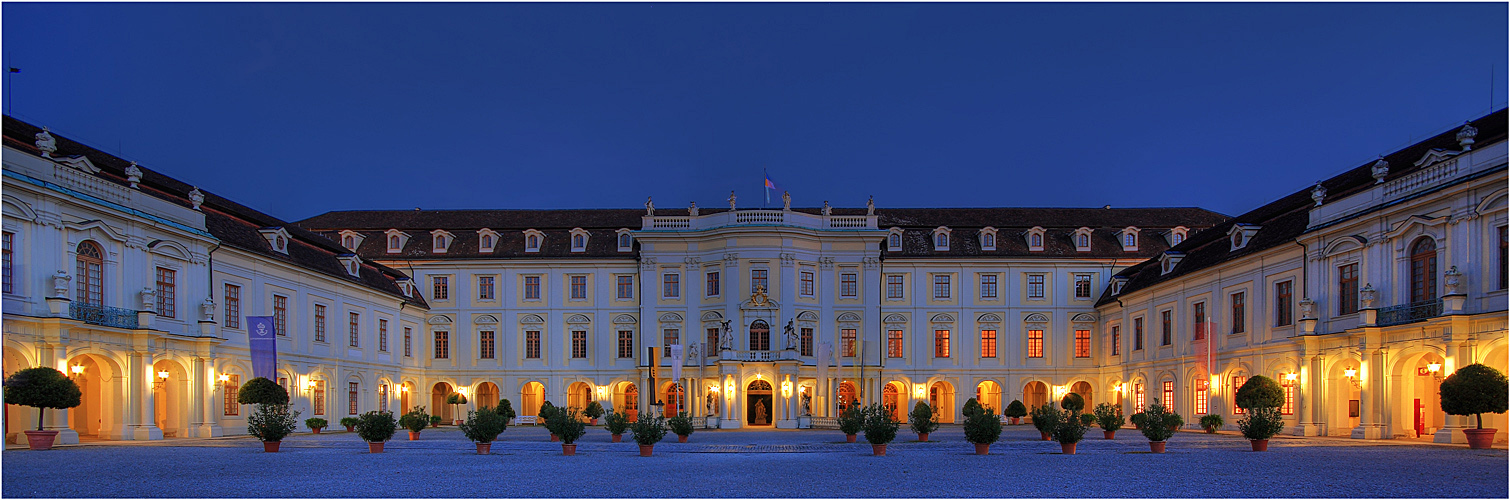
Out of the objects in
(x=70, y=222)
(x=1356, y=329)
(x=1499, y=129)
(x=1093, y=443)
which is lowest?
(x=1093, y=443)

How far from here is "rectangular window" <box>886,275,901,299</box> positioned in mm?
53750

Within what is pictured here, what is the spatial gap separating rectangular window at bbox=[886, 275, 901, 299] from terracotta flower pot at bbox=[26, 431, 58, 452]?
32060 mm

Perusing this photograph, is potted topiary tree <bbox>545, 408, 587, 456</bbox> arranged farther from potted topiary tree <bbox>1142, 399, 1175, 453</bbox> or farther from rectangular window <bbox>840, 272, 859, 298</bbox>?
rectangular window <bbox>840, 272, 859, 298</bbox>

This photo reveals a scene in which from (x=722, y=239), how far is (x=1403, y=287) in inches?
1059

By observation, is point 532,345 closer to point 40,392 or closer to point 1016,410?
point 1016,410

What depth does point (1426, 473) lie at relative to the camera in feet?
60.0

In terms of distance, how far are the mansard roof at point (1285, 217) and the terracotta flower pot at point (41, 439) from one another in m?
26.5

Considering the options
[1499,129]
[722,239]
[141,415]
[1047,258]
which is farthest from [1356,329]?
[141,415]

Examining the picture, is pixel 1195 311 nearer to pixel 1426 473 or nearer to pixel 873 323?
pixel 873 323

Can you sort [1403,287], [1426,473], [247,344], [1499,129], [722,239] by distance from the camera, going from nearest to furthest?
[1426,473] → [1499,129] → [1403,287] → [247,344] → [722,239]

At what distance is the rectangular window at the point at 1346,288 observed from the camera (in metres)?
32.7

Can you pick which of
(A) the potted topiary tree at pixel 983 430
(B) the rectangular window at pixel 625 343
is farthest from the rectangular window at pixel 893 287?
(A) the potted topiary tree at pixel 983 430

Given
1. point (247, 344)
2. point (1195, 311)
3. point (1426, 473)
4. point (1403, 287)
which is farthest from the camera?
point (1195, 311)

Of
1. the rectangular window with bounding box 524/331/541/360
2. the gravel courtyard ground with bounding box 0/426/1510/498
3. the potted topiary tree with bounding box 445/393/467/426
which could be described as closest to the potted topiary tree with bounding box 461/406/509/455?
the gravel courtyard ground with bounding box 0/426/1510/498
